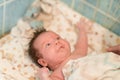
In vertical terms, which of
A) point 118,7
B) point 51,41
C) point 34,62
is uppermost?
point 118,7

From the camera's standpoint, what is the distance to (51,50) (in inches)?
53.8

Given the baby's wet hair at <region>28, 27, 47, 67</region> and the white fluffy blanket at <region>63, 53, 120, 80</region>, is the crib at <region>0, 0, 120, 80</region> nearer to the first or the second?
the baby's wet hair at <region>28, 27, 47, 67</region>

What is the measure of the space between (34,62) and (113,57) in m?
0.39

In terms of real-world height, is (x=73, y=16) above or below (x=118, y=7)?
below

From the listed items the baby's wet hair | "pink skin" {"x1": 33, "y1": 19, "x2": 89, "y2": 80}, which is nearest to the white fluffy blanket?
"pink skin" {"x1": 33, "y1": 19, "x2": 89, "y2": 80}

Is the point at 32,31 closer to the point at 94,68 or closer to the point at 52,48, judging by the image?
the point at 52,48

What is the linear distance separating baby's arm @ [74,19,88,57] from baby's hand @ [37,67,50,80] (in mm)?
197

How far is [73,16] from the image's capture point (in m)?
1.59

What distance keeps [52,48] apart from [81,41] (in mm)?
187

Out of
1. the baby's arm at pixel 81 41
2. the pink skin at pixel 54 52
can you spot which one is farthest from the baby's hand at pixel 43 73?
the baby's arm at pixel 81 41

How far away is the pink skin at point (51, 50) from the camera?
1.37m

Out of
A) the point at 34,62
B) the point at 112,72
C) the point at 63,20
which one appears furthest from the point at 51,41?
the point at 112,72

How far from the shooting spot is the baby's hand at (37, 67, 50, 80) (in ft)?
4.23

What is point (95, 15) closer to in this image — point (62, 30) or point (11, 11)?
point (62, 30)
